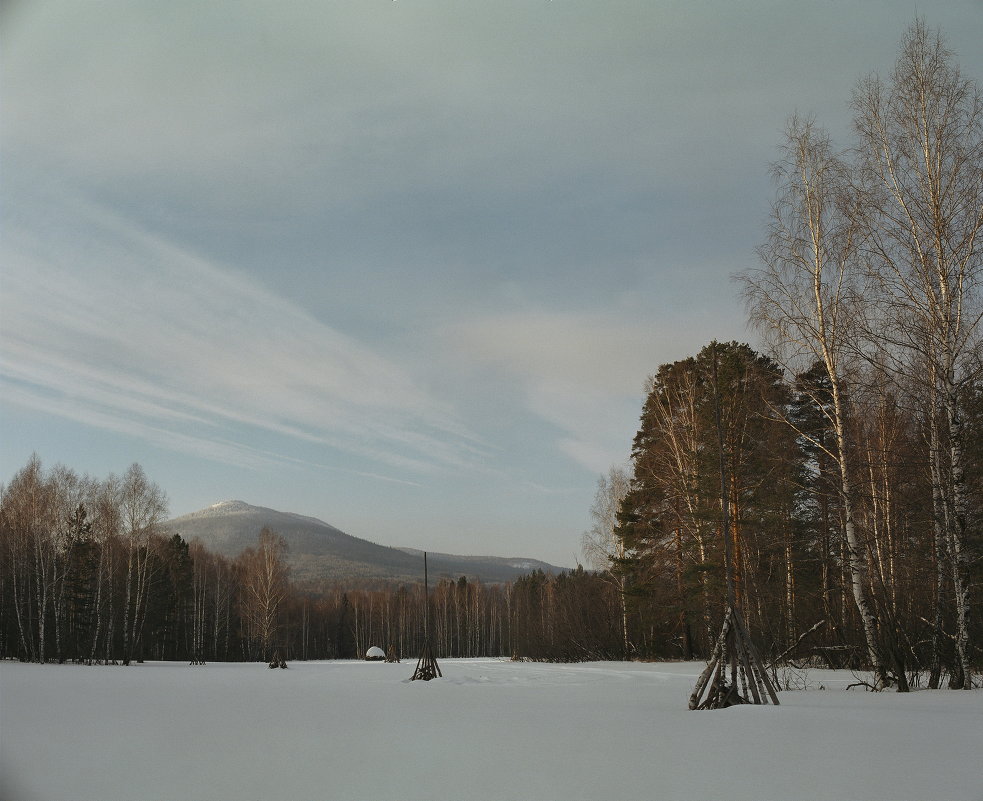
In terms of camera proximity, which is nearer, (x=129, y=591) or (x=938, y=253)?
(x=938, y=253)

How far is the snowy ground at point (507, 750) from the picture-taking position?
4.55 m

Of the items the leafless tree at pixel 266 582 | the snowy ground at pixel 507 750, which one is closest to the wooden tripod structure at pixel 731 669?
the snowy ground at pixel 507 750

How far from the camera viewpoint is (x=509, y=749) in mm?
5926

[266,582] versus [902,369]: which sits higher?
[902,369]

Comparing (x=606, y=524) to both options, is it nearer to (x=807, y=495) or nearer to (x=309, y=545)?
(x=807, y=495)

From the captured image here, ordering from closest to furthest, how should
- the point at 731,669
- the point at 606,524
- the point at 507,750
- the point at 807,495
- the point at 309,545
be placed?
the point at 507,750 < the point at 731,669 < the point at 807,495 < the point at 606,524 < the point at 309,545

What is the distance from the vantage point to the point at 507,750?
19.3 feet

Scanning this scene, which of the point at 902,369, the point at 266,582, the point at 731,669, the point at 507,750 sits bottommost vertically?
the point at 266,582

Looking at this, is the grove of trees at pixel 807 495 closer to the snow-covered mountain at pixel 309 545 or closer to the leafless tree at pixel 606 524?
the leafless tree at pixel 606 524

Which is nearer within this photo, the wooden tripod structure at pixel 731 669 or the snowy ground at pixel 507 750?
the snowy ground at pixel 507 750

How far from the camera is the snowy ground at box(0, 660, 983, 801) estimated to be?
179 inches

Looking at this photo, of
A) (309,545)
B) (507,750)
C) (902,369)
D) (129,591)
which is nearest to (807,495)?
(902,369)

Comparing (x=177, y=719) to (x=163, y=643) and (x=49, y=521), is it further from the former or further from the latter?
(x=163, y=643)

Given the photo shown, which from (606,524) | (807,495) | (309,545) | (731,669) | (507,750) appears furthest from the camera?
(309,545)
